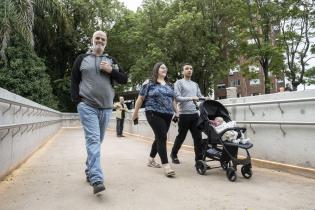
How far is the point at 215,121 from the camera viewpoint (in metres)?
6.85

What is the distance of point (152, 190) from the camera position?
556 centimetres

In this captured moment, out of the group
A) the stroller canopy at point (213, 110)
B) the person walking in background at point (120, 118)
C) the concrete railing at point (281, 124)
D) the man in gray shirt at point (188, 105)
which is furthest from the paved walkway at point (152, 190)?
the person walking in background at point (120, 118)

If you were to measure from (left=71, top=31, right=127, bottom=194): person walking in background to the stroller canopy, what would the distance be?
1966 mm

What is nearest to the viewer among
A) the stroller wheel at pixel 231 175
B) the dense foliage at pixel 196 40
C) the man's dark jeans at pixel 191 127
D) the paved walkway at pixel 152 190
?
the paved walkway at pixel 152 190

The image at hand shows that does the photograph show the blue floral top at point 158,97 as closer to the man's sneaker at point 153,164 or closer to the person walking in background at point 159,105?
the person walking in background at point 159,105

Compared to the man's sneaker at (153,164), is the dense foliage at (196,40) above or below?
above

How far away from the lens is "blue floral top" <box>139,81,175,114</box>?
6.91 metres

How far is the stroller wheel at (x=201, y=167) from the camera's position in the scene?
6.76 metres

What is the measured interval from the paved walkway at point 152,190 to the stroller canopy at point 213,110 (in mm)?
942

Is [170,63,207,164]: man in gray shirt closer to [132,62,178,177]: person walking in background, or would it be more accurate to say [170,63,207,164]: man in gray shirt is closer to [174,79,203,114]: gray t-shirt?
[174,79,203,114]: gray t-shirt

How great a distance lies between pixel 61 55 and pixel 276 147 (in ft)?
118

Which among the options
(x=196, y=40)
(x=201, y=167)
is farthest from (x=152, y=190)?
(x=196, y=40)

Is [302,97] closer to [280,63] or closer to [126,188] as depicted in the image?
[126,188]

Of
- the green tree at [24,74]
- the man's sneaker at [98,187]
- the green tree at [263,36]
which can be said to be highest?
the green tree at [263,36]
